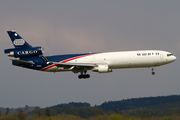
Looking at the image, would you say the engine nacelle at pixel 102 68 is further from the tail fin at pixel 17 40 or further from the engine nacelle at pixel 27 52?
the tail fin at pixel 17 40

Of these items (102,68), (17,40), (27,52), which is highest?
(17,40)

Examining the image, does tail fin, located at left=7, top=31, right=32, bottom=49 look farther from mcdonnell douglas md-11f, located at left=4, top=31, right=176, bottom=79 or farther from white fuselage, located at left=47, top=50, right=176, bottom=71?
white fuselage, located at left=47, top=50, right=176, bottom=71

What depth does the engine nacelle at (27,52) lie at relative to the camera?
198 feet

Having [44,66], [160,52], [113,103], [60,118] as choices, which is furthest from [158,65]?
[113,103]

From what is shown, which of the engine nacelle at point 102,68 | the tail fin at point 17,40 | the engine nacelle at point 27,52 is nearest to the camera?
the engine nacelle at point 102,68

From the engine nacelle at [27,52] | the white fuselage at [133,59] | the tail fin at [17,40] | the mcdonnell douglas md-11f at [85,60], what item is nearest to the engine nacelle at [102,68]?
the mcdonnell douglas md-11f at [85,60]

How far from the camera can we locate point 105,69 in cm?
5669

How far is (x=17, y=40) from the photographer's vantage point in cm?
6331

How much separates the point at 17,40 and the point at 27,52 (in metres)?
4.94

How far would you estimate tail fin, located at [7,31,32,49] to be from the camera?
62.9 metres

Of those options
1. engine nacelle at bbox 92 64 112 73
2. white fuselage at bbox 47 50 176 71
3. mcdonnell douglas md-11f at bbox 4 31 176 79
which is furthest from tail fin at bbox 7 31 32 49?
engine nacelle at bbox 92 64 112 73

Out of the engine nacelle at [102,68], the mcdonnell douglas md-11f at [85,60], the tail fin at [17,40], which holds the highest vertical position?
the tail fin at [17,40]

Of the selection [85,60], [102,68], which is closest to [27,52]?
[85,60]

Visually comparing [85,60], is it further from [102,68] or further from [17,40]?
[17,40]
